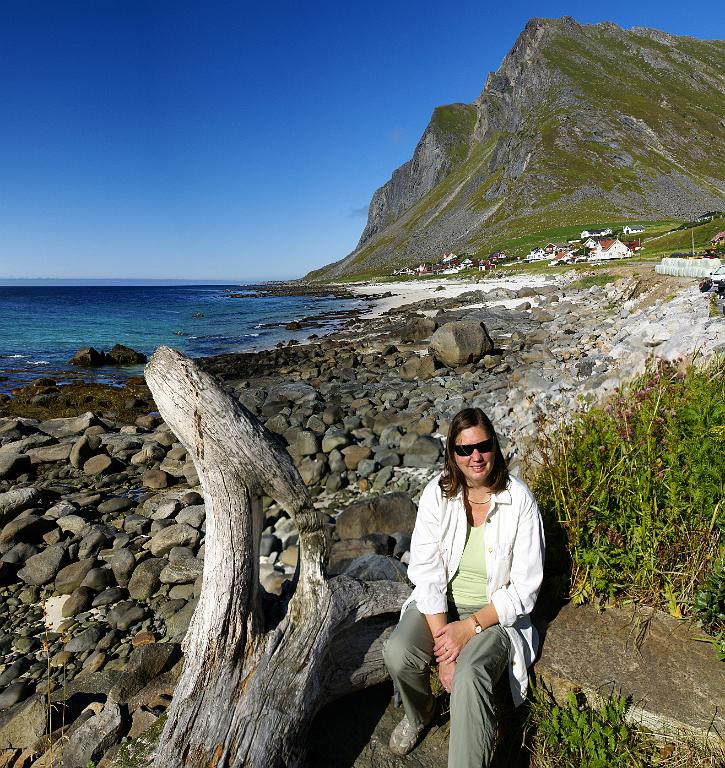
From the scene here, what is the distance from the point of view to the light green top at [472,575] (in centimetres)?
335

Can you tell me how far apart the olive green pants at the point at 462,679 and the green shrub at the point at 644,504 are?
93cm

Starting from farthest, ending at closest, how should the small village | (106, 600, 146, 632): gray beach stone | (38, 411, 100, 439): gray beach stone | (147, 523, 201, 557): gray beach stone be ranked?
the small village → (38, 411, 100, 439): gray beach stone → (147, 523, 201, 557): gray beach stone → (106, 600, 146, 632): gray beach stone

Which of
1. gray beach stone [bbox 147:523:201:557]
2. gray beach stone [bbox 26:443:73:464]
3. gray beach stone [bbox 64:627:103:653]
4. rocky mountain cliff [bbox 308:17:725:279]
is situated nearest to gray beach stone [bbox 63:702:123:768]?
gray beach stone [bbox 64:627:103:653]

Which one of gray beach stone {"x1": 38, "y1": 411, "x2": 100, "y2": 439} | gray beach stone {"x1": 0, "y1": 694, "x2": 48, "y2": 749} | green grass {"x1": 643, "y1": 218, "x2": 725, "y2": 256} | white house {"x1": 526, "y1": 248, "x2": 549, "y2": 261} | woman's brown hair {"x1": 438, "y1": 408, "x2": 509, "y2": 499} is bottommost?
gray beach stone {"x1": 0, "y1": 694, "x2": 48, "y2": 749}

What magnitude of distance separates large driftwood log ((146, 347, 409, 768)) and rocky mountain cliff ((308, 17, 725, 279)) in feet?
360

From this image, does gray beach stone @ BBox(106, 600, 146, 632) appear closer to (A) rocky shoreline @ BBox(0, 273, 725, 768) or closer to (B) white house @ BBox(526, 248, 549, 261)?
(A) rocky shoreline @ BBox(0, 273, 725, 768)

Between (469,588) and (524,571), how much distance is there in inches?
17.7

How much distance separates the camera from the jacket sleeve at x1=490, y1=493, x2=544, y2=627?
308cm

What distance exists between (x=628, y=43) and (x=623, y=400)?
265 m

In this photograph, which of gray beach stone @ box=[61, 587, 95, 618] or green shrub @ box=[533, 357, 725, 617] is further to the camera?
gray beach stone @ box=[61, 587, 95, 618]

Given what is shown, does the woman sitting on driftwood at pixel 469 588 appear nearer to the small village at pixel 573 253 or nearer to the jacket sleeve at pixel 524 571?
the jacket sleeve at pixel 524 571

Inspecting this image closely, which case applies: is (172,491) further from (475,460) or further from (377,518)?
(475,460)

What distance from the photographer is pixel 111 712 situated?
4145 mm

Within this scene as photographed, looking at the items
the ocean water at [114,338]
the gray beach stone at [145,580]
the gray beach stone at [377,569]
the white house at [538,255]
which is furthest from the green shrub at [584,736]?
the white house at [538,255]
